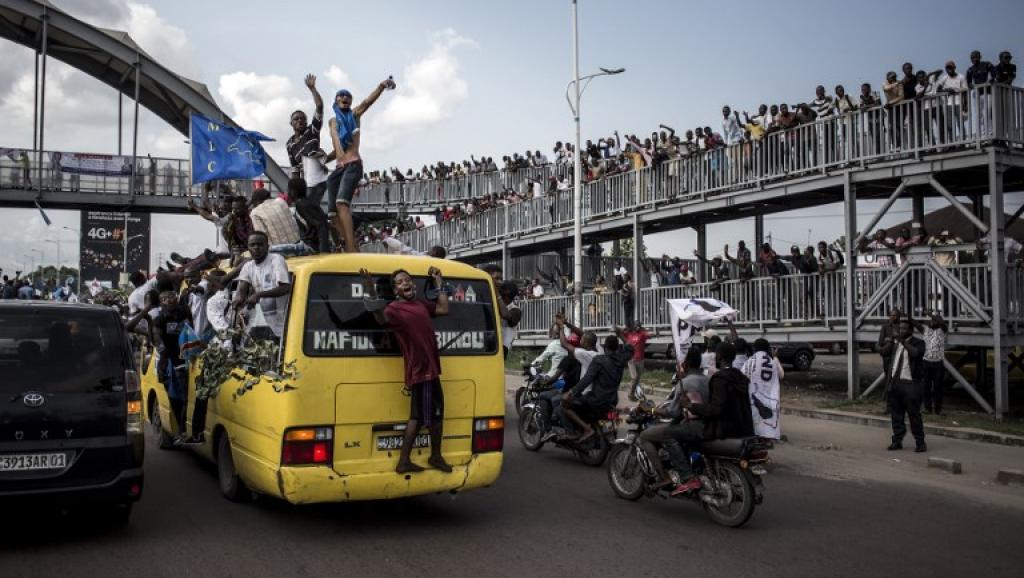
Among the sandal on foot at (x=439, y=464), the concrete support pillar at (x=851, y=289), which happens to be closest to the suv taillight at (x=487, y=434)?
the sandal on foot at (x=439, y=464)

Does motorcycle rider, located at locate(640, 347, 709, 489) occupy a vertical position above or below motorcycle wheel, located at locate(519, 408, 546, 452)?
above

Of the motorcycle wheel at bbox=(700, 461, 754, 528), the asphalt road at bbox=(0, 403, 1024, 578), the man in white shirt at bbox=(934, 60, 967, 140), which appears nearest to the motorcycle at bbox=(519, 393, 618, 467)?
the asphalt road at bbox=(0, 403, 1024, 578)

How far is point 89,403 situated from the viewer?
6.23 meters

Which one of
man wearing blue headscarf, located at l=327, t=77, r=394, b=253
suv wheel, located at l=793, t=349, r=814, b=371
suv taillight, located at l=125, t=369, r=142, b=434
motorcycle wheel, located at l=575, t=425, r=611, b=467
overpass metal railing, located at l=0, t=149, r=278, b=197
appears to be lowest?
motorcycle wheel, located at l=575, t=425, r=611, b=467

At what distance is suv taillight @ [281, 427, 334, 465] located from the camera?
6.55 meters

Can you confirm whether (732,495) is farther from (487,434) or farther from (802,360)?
(802,360)

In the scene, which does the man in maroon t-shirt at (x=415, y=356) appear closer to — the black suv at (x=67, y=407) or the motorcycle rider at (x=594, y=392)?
the black suv at (x=67, y=407)

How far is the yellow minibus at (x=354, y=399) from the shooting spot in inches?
261

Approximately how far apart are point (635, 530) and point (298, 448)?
2844 mm

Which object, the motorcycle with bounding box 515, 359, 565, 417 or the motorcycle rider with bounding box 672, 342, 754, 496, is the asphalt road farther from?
the motorcycle with bounding box 515, 359, 565, 417

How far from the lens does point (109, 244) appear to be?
55.2m

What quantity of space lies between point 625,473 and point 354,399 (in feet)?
10.0

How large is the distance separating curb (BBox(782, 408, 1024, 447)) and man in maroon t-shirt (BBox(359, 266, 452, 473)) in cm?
942

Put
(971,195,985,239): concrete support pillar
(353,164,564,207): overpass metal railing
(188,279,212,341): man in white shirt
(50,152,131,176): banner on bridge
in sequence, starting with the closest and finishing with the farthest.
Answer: (188,279,212,341): man in white shirt
(971,195,985,239): concrete support pillar
(353,164,564,207): overpass metal railing
(50,152,131,176): banner on bridge
